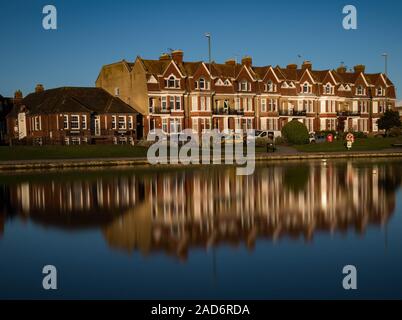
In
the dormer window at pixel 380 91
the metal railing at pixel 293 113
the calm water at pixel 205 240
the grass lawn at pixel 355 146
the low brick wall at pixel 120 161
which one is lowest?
the calm water at pixel 205 240

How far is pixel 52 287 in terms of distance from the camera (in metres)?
10.7

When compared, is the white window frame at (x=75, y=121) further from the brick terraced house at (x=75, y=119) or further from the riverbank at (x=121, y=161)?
the riverbank at (x=121, y=161)

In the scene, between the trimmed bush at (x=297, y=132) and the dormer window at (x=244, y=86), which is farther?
the dormer window at (x=244, y=86)

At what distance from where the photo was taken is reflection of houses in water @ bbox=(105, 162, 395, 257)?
1475cm

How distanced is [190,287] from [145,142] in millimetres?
47478

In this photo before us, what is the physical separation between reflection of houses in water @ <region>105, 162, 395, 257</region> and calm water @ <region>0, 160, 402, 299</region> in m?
0.04

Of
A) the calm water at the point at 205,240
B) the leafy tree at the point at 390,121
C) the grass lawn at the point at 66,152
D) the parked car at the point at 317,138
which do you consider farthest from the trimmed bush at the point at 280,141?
the calm water at the point at 205,240

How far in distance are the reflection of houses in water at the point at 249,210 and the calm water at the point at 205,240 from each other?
4 cm

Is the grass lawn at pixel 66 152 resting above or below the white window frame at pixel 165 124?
below

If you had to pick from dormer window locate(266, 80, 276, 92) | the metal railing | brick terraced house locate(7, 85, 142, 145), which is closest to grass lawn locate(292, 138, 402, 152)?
the metal railing

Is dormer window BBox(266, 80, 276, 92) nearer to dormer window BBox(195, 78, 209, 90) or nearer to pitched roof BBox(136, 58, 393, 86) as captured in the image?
pitched roof BBox(136, 58, 393, 86)

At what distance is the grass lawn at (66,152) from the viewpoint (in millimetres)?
48469

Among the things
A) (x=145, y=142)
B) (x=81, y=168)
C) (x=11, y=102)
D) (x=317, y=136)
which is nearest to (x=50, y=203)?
(x=81, y=168)
